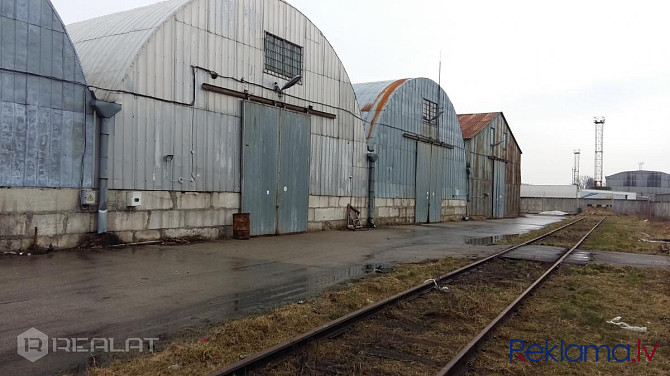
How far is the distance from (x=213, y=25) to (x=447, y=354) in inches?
530

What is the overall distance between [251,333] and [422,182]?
79.5 feet

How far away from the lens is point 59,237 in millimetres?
11539

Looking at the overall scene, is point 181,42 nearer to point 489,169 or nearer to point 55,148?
point 55,148

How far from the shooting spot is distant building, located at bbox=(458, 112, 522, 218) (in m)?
37.6

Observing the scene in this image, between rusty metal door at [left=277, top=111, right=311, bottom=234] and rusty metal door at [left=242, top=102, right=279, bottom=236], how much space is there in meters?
0.34

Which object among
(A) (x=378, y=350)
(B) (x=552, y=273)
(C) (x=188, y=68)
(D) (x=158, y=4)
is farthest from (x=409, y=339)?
(D) (x=158, y=4)

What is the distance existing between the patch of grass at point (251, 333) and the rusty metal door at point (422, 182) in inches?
766

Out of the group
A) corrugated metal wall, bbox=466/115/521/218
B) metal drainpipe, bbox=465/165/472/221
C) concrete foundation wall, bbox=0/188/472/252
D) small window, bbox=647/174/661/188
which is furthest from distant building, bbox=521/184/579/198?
concrete foundation wall, bbox=0/188/472/252

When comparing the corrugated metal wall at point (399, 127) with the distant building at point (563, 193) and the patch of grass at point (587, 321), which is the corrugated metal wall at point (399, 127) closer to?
the patch of grass at point (587, 321)

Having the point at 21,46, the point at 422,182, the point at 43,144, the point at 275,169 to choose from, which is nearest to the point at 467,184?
the point at 422,182

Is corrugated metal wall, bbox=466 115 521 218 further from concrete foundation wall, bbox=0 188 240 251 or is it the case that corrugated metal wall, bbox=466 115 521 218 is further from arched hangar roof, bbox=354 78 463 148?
concrete foundation wall, bbox=0 188 240 251

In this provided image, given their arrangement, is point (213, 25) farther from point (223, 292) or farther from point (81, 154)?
point (223, 292)

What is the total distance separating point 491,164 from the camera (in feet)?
134

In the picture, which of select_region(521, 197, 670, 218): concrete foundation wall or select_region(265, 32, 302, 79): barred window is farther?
select_region(521, 197, 670, 218): concrete foundation wall
